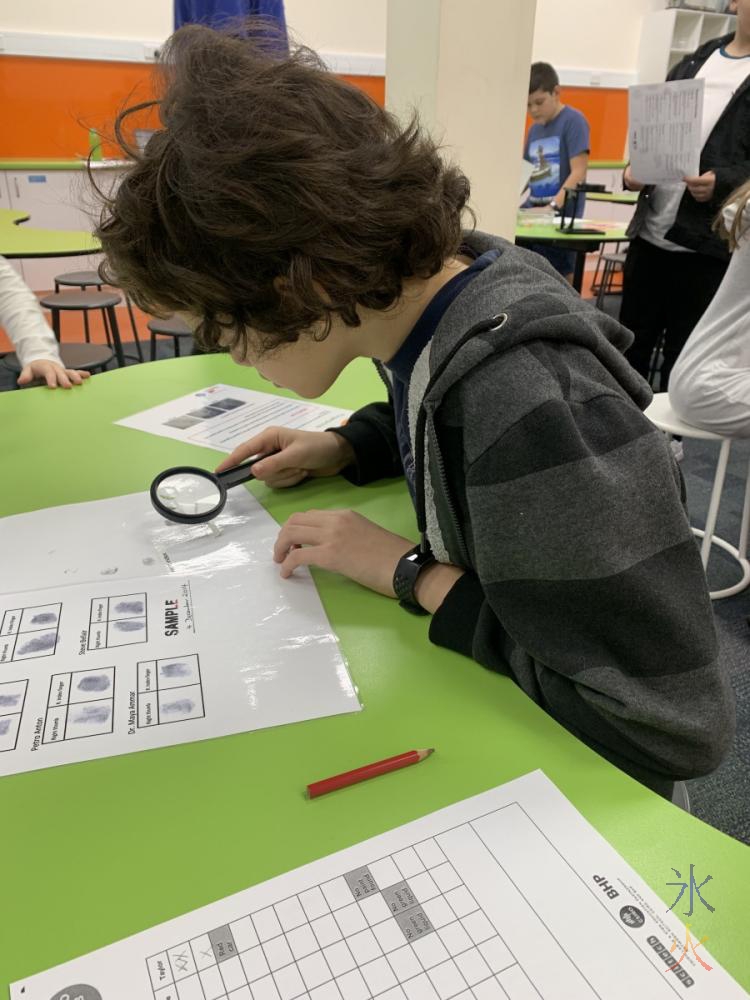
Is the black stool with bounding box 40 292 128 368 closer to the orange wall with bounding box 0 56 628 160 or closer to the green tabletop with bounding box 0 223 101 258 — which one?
the green tabletop with bounding box 0 223 101 258

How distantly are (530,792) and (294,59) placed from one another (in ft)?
2.25

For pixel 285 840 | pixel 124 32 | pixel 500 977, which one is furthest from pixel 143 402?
pixel 124 32

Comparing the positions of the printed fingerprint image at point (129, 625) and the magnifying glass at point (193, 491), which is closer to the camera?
the printed fingerprint image at point (129, 625)

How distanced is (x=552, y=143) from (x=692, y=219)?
219 cm

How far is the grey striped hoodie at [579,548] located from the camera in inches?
21.4

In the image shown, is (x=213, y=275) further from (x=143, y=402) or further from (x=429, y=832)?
(x=143, y=402)

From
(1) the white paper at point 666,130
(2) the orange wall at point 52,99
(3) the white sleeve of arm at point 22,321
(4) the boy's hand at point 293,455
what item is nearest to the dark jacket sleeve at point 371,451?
(4) the boy's hand at point 293,455

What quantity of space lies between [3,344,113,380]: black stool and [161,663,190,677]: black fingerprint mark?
1.92 metres

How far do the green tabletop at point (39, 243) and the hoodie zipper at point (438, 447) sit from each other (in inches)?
75.1

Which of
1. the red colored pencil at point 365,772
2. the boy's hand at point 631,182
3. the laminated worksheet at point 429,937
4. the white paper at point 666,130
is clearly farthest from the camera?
the boy's hand at point 631,182

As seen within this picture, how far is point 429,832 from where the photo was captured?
46 cm

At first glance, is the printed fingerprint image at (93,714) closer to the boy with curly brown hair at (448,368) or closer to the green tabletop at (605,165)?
the boy with curly brown hair at (448,368)

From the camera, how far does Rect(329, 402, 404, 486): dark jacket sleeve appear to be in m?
0.97

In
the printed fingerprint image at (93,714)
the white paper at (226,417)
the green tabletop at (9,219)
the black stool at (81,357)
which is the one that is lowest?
the black stool at (81,357)
